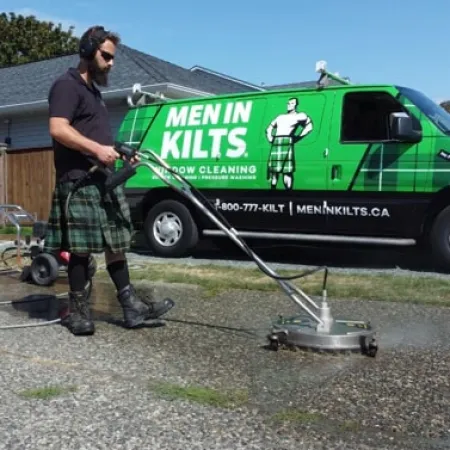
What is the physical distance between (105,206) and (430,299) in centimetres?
293

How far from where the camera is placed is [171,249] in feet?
31.0

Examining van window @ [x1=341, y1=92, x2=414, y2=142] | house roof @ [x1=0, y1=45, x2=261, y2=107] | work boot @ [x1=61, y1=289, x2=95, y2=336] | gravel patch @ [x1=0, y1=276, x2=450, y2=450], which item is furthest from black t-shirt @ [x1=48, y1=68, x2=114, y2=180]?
house roof @ [x1=0, y1=45, x2=261, y2=107]

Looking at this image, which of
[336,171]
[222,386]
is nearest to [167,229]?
[336,171]

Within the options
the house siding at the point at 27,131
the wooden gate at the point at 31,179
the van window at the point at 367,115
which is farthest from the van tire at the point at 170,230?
the house siding at the point at 27,131

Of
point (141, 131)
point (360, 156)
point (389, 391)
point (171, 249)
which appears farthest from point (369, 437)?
point (141, 131)

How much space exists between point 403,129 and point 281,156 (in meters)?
1.62

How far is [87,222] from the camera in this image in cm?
472

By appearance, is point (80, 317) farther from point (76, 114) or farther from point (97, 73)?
point (97, 73)

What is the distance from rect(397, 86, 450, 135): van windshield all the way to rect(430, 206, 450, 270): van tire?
3.12 ft

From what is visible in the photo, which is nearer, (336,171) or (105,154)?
(105,154)

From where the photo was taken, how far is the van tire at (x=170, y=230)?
367 inches

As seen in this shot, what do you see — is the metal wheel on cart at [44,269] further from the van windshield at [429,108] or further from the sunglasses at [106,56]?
the van windshield at [429,108]

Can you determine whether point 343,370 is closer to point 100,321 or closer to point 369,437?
point 369,437

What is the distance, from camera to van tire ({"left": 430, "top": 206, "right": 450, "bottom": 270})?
25.5 ft
